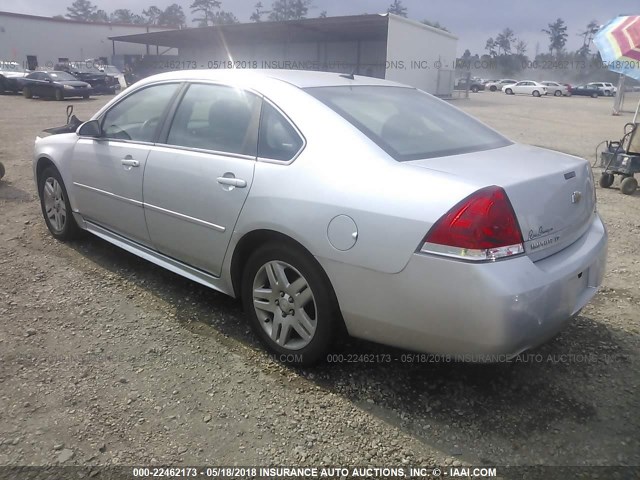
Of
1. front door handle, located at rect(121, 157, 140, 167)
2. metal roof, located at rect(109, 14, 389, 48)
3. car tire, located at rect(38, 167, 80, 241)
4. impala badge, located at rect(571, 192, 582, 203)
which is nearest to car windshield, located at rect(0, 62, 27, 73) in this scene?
metal roof, located at rect(109, 14, 389, 48)

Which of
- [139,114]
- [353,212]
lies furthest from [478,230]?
[139,114]

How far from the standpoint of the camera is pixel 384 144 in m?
2.63

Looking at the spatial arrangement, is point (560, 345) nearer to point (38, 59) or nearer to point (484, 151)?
point (484, 151)

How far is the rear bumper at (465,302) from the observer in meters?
2.16

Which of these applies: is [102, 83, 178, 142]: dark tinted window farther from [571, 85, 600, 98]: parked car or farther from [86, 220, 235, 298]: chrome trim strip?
[571, 85, 600, 98]: parked car

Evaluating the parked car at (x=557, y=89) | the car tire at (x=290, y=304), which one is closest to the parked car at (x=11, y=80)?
the car tire at (x=290, y=304)

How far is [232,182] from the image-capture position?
9.61 ft

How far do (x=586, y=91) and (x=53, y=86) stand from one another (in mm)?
44230

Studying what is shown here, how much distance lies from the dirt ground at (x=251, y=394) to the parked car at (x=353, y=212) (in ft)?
1.00

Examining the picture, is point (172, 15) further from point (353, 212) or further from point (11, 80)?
point (353, 212)

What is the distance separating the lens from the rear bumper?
2.16m

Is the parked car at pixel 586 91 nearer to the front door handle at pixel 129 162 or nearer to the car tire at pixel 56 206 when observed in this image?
the car tire at pixel 56 206

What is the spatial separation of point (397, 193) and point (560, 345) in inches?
63.7

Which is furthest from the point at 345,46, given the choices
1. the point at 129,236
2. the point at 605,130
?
the point at 129,236
